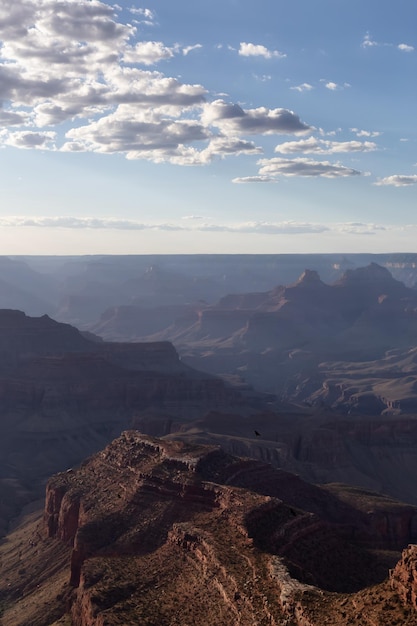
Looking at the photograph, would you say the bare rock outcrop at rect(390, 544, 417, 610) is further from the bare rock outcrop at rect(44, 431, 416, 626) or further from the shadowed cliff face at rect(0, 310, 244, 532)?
the shadowed cliff face at rect(0, 310, 244, 532)

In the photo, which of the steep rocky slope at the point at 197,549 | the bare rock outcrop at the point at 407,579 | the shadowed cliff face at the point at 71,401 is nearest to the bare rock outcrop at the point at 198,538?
the steep rocky slope at the point at 197,549

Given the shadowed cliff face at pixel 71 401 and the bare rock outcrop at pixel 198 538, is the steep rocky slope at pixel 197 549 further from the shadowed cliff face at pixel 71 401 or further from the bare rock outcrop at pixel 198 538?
the shadowed cliff face at pixel 71 401

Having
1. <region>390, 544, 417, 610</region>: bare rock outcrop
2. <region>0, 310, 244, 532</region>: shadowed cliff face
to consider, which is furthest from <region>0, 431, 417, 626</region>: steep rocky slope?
<region>0, 310, 244, 532</region>: shadowed cliff face

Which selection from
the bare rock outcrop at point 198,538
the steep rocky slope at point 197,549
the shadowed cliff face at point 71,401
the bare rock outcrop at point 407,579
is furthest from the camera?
the shadowed cliff face at point 71,401

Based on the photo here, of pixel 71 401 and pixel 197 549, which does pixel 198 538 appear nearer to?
pixel 197 549

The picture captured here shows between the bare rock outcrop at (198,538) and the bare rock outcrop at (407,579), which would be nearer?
the bare rock outcrop at (407,579)

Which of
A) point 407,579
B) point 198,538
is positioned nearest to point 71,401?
point 198,538

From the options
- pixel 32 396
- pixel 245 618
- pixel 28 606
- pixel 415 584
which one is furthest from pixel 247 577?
pixel 32 396

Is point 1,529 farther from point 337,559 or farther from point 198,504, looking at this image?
point 337,559
